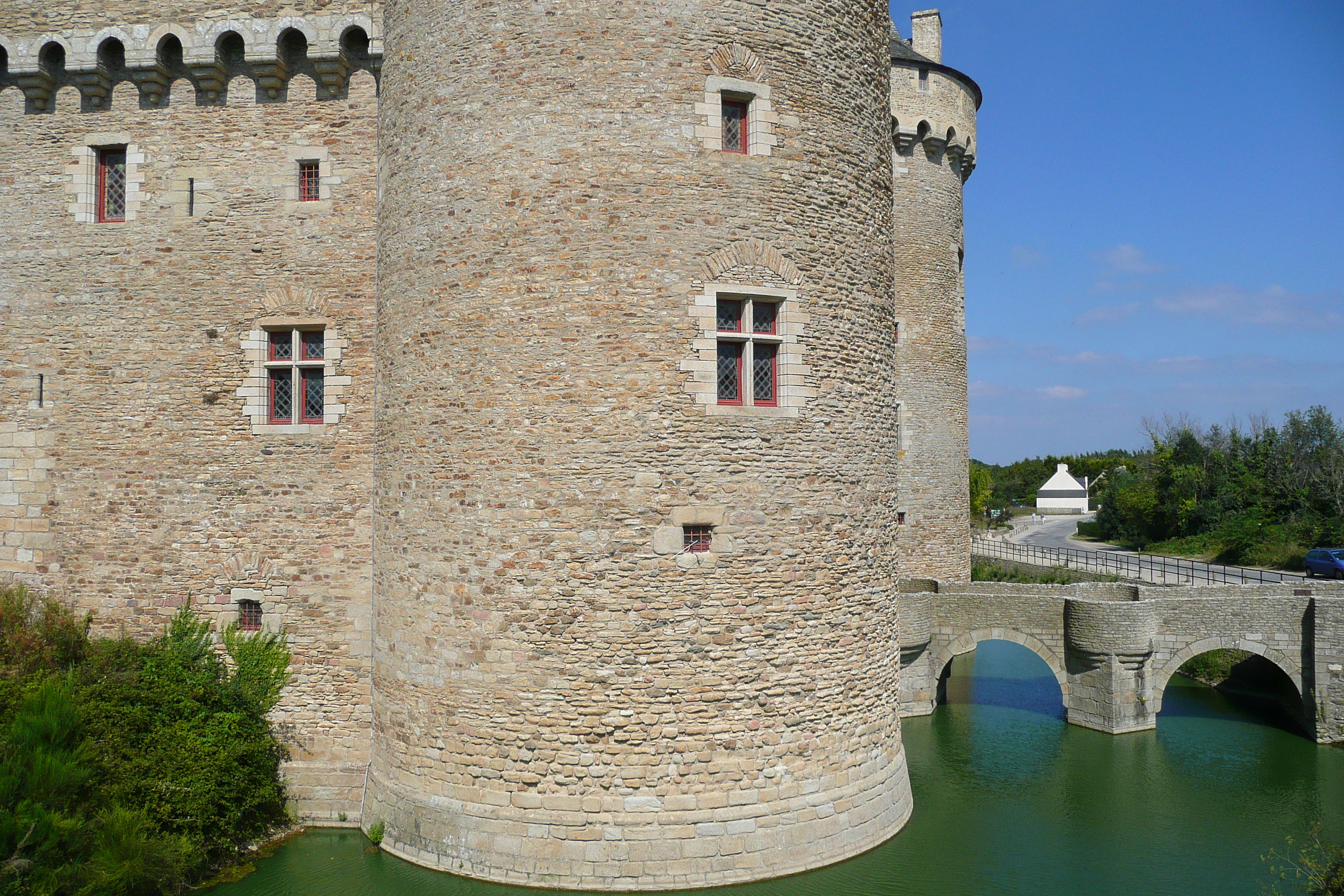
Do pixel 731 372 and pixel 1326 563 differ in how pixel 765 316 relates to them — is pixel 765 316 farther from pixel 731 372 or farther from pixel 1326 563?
pixel 1326 563

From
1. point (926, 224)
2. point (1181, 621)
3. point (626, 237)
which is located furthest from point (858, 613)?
point (926, 224)

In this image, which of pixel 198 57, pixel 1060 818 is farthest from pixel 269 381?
pixel 1060 818

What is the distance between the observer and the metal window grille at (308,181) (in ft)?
38.8

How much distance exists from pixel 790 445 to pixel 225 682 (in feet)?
25.8

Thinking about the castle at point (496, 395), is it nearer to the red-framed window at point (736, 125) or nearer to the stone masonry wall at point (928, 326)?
the red-framed window at point (736, 125)

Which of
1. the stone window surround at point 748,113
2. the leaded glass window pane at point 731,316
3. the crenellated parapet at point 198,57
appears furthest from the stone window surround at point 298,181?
the leaded glass window pane at point 731,316

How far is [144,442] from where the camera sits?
11812 mm

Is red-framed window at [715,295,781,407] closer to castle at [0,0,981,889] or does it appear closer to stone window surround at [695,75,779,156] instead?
castle at [0,0,981,889]

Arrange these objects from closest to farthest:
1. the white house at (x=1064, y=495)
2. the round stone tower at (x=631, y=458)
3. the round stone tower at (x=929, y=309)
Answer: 1. the round stone tower at (x=631, y=458)
2. the round stone tower at (x=929, y=309)
3. the white house at (x=1064, y=495)

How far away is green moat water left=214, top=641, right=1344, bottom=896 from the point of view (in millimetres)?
9695

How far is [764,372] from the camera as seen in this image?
396 inches

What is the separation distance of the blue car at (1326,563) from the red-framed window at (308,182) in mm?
27122

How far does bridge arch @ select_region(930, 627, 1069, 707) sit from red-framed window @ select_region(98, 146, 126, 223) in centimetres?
1591

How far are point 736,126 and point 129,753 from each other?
9.88 meters
